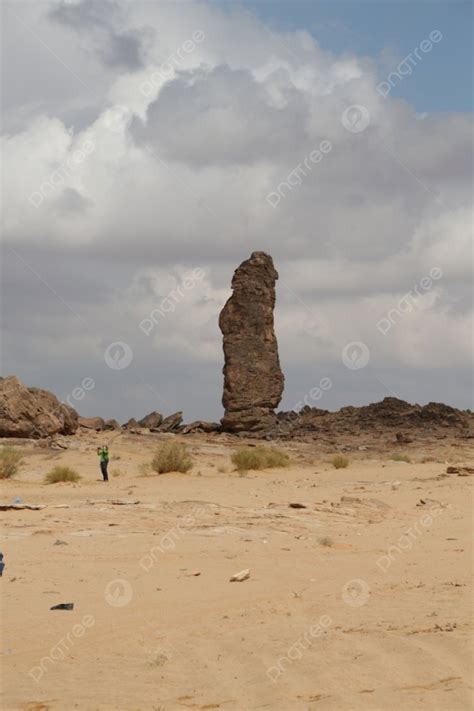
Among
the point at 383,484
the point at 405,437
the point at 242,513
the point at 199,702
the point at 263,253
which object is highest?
the point at 263,253

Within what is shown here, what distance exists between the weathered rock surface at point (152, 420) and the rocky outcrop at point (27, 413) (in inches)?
325

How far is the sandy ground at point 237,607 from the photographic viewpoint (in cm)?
559

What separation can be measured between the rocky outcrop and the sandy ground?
22.8 metres

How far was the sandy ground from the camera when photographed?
18.4ft

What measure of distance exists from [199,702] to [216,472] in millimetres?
25480

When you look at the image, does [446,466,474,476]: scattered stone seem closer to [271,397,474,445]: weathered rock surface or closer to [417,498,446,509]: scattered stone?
[417,498,446,509]: scattered stone

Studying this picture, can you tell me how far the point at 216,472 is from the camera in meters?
30.8

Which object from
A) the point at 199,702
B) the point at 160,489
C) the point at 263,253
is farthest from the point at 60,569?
the point at 263,253

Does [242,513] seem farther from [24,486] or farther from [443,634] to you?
[24,486]

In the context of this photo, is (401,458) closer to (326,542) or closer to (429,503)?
(429,503)

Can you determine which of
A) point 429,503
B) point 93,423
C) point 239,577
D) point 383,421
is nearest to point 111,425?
point 93,423

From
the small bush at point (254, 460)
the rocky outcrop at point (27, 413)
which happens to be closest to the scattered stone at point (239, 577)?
the small bush at point (254, 460)

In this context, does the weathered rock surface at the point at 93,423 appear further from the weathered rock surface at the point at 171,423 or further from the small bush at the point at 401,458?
the small bush at the point at 401,458

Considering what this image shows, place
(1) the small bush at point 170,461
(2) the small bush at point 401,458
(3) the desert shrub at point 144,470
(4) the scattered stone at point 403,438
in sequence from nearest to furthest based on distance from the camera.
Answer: (1) the small bush at point 170,461 < (3) the desert shrub at point 144,470 < (2) the small bush at point 401,458 < (4) the scattered stone at point 403,438
